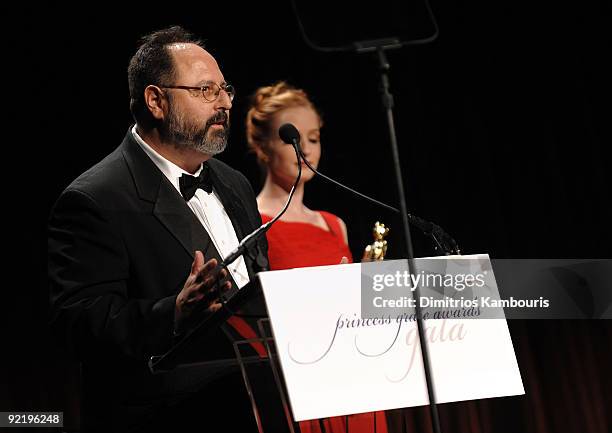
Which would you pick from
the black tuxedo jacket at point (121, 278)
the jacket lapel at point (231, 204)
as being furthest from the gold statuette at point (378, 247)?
the black tuxedo jacket at point (121, 278)

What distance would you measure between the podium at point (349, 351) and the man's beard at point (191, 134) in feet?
2.56

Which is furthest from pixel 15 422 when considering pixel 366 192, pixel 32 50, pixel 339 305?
pixel 339 305

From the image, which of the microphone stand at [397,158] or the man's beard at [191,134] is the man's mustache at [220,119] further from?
the microphone stand at [397,158]

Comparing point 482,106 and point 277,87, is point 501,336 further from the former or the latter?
point 482,106

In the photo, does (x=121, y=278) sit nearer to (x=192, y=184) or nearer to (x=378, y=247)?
(x=192, y=184)

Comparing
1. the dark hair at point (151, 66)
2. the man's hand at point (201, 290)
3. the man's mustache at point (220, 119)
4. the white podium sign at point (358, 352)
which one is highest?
the dark hair at point (151, 66)

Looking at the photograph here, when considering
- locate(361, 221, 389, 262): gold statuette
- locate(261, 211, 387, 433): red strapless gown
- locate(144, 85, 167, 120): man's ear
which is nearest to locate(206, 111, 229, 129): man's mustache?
locate(144, 85, 167, 120): man's ear

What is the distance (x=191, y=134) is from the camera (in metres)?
2.09

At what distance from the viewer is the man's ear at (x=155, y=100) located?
2.15 m

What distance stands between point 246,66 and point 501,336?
8.07ft

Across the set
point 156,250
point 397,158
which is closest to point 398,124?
point 156,250

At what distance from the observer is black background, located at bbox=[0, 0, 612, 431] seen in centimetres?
344

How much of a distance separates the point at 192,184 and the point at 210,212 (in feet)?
0.31

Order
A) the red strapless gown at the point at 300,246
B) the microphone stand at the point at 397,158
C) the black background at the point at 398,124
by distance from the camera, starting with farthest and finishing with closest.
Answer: the black background at the point at 398,124, the red strapless gown at the point at 300,246, the microphone stand at the point at 397,158
